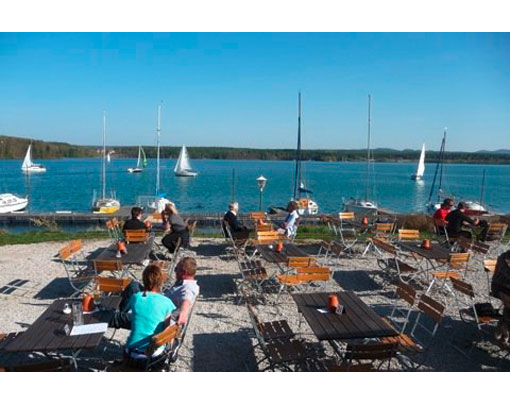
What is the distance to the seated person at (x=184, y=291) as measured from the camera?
3.80m

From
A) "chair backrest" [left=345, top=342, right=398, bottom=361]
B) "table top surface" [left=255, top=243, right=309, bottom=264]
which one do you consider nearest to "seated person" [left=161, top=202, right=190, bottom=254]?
"table top surface" [left=255, top=243, right=309, bottom=264]

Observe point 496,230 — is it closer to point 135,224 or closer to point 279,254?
point 279,254

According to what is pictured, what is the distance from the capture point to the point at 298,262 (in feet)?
19.5

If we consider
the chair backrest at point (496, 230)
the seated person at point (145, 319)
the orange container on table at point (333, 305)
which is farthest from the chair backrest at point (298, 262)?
the chair backrest at point (496, 230)

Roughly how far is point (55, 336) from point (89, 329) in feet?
0.91

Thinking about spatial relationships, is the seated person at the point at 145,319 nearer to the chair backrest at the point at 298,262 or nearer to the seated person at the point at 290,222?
the chair backrest at the point at 298,262

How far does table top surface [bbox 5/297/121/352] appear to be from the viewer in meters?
3.29

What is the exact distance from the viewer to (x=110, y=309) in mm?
4090

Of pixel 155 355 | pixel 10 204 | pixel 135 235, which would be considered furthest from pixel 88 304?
pixel 10 204

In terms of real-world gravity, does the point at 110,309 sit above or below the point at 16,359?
above

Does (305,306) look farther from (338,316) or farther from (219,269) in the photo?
(219,269)
